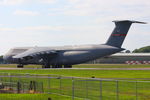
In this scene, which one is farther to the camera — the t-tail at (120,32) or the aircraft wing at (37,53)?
the t-tail at (120,32)

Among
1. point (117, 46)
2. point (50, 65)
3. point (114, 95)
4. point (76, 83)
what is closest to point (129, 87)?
point (114, 95)

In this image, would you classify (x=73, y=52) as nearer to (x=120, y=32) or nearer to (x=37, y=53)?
(x=37, y=53)

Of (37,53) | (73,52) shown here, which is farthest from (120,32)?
(37,53)

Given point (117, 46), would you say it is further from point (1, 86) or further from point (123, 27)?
point (1, 86)

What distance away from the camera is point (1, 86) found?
110 ft

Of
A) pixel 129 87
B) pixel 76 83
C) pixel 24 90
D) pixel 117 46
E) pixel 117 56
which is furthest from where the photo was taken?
pixel 117 56

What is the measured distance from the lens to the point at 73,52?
8225 centimetres

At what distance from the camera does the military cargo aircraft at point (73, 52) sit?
262 ft

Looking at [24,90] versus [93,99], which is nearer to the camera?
[93,99]

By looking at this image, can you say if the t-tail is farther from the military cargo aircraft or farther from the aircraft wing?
the aircraft wing

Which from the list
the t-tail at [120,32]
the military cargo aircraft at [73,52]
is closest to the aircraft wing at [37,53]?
the military cargo aircraft at [73,52]

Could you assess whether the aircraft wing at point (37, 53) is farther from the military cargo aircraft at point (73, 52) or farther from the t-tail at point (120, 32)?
the t-tail at point (120, 32)

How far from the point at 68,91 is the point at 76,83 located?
140 cm

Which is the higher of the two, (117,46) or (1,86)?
(117,46)
